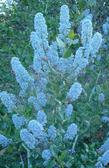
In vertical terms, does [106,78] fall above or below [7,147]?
above

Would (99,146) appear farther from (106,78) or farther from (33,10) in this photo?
(33,10)

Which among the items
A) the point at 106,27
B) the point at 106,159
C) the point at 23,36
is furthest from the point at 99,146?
the point at 23,36

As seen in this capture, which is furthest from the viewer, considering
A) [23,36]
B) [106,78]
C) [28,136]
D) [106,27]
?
[23,36]

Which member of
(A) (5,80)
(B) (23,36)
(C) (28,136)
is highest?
(B) (23,36)

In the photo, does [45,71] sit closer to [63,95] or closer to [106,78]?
[63,95]

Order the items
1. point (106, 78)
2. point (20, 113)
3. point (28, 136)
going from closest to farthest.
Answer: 1. point (28, 136)
2. point (20, 113)
3. point (106, 78)

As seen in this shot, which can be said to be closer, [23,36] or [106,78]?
[106,78]

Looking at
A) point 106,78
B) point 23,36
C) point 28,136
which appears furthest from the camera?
point 23,36
